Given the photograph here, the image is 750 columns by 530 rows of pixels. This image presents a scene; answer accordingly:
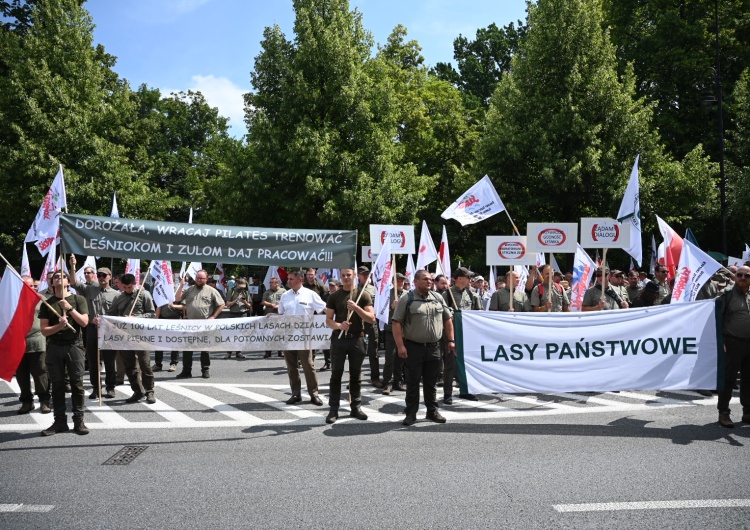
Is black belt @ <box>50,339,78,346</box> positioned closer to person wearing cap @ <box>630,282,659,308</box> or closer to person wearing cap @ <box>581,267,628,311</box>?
person wearing cap @ <box>581,267,628,311</box>

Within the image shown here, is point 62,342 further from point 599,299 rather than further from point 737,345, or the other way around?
point 599,299

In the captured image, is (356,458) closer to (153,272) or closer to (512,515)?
(512,515)

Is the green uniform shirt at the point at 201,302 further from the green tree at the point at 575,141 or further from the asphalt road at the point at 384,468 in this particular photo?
the green tree at the point at 575,141

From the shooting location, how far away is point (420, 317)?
8.66 m

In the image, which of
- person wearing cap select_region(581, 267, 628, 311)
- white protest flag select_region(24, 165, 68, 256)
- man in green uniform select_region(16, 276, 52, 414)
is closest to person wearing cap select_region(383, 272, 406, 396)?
person wearing cap select_region(581, 267, 628, 311)

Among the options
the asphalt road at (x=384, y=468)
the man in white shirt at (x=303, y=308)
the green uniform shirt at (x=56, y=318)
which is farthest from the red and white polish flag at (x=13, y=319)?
the man in white shirt at (x=303, y=308)

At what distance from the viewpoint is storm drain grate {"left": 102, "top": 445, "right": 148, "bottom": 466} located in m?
7.00

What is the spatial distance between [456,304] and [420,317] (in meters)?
2.92

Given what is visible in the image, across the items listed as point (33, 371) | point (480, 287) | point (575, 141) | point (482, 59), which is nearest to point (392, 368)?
point (480, 287)

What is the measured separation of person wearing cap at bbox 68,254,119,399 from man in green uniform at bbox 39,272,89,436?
230 cm

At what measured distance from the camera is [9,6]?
1299 inches

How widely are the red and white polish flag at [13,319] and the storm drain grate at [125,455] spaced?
1.81 m

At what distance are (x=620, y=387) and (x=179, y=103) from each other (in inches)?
2084

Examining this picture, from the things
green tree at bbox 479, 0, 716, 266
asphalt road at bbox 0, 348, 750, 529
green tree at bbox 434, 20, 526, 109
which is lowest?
asphalt road at bbox 0, 348, 750, 529
